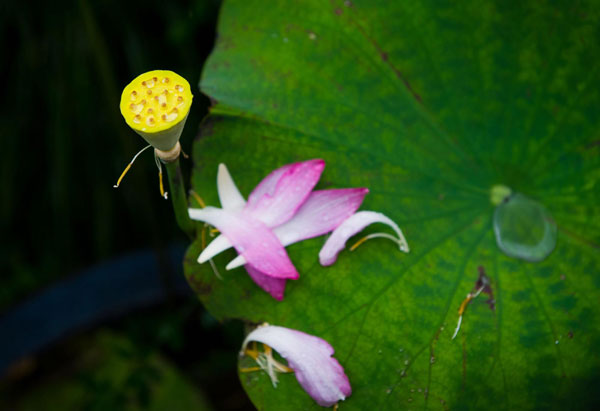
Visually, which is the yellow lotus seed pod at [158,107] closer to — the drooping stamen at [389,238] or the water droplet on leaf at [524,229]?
the drooping stamen at [389,238]

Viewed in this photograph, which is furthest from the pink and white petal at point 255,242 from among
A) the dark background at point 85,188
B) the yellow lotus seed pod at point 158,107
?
the dark background at point 85,188

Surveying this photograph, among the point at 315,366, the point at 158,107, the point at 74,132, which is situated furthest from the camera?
the point at 74,132

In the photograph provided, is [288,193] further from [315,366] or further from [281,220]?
[315,366]

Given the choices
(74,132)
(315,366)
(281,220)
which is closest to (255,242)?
(281,220)

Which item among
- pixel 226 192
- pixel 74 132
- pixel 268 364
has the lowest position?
pixel 74 132

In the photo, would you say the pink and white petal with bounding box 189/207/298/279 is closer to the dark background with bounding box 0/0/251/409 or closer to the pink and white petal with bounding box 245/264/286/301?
the pink and white petal with bounding box 245/264/286/301

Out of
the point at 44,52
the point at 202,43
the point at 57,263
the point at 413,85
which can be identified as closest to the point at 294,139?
the point at 413,85

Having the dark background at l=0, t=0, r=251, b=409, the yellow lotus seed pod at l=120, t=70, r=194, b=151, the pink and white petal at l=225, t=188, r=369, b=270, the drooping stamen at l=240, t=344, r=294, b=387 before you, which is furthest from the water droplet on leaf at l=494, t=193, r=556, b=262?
the dark background at l=0, t=0, r=251, b=409

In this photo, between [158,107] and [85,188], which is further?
[85,188]
